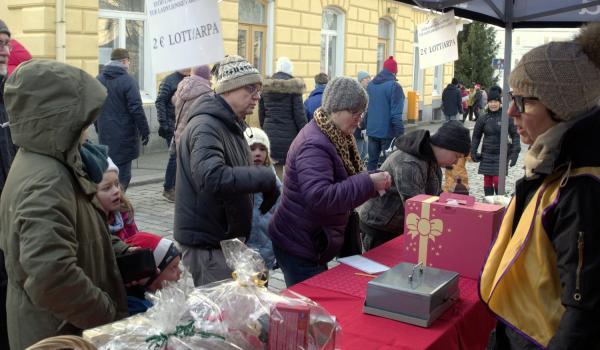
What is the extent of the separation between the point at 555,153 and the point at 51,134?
4.94ft

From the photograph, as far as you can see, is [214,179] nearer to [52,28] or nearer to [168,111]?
[168,111]

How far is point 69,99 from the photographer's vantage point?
6.54 ft

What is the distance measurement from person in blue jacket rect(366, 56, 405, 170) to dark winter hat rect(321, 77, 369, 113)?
646cm

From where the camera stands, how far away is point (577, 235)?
172cm

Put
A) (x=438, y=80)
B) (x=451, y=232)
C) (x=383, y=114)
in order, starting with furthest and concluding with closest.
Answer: (x=438, y=80), (x=383, y=114), (x=451, y=232)

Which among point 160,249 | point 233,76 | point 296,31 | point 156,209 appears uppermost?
point 296,31

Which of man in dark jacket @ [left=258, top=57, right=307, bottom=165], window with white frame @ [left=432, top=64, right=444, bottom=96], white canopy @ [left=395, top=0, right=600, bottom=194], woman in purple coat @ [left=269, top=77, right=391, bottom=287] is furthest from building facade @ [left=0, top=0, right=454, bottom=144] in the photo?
woman in purple coat @ [left=269, top=77, right=391, bottom=287]

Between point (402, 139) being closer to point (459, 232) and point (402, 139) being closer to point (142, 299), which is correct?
point (459, 232)

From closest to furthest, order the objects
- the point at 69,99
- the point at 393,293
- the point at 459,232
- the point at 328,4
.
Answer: the point at 69,99
the point at 393,293
the point at 459,232
the point at 328,4

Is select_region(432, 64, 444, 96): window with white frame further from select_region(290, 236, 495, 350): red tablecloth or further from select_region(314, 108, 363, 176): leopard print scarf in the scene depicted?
select_region(290, 236, 495, 350): red tablecloth

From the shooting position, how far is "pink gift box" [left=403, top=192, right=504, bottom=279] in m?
2.88

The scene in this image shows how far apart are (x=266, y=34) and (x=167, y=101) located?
295 inches

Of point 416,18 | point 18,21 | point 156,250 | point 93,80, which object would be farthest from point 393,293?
point 416,18

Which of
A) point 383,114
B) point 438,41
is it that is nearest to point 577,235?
point 438,41
